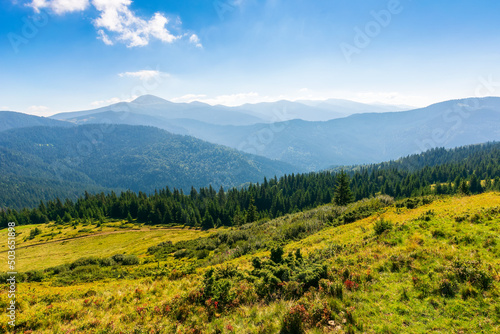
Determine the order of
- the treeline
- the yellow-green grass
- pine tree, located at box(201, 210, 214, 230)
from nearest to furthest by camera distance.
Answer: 1. the yellow-green grass
2. pine tree, located at box(201, 210, 214, 230)
3. the treeline

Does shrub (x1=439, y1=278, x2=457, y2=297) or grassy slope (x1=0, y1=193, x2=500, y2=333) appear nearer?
grassy slope (x1=0, y1=193, x2=500, y2=333)

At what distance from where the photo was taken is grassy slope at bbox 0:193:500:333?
9453mm

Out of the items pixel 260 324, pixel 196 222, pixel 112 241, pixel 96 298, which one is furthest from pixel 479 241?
pixel 196 222

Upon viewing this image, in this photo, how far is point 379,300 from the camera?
1111 centimetres

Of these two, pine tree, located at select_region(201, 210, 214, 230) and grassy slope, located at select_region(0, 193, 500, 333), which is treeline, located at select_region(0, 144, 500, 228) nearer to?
pine tree, located at select_region(201, 210, 214, 230)

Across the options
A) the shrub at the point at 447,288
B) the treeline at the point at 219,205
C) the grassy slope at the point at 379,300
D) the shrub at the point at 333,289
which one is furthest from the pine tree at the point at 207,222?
the shrub at the point at 447,288

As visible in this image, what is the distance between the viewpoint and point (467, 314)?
9.16 m

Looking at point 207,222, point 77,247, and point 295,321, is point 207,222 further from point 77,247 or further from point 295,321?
point 295,321

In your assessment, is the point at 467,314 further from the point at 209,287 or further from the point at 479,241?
the point at 209,287

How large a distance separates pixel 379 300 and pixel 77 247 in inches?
3340

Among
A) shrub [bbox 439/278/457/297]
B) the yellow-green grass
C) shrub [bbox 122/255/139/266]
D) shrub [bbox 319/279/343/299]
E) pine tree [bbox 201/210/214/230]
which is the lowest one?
pine tree [bbox 201/210/214/230]

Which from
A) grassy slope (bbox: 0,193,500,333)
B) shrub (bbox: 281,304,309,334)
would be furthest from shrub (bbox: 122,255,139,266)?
shrub (bbox: 281,304,309,334)

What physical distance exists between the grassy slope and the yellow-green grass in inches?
1686

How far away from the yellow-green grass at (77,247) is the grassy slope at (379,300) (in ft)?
141
